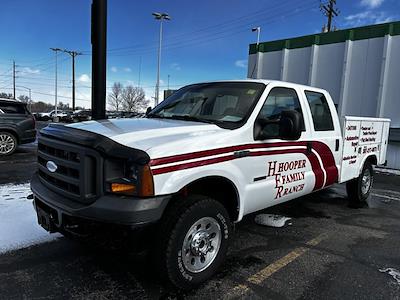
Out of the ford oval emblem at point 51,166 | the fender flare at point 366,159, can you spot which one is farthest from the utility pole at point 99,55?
the fender flare at point 366,159

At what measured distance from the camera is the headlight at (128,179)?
8.56 ft

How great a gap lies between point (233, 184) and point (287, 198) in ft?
3.82

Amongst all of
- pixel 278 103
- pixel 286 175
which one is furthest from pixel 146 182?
pixel 278 103

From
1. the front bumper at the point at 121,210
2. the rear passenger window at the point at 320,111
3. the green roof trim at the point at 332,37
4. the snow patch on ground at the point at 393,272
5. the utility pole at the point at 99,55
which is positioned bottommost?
the snow patch on ground at the point at 393,272

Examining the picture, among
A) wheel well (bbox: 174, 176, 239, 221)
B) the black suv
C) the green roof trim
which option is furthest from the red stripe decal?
the green roof trim

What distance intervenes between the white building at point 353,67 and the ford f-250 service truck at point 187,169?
9.82 meters

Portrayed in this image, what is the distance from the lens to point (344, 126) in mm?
5250

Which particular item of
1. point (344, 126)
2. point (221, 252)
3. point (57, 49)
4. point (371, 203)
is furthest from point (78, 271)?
point (57, 49)

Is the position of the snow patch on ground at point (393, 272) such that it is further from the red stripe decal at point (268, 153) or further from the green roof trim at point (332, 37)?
the green roof trim at point (332, 37)

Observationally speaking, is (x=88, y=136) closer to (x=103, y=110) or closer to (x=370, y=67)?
(x=103, y=110)

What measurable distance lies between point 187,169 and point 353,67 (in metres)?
15.1

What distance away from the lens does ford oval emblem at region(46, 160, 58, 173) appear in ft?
10.1

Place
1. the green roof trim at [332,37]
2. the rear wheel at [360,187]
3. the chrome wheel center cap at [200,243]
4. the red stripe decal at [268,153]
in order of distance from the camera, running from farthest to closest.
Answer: the green roof trim at [332,37]
the rear wheel at [360,187]
the chrome wheel center cap at [200,243]
the red stripe decal at [268,153]

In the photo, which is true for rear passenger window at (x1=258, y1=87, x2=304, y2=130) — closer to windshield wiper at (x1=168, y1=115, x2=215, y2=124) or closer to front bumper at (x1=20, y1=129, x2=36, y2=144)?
windshield wiper at (x1=168, y1=115, x2=215, y2=124)
